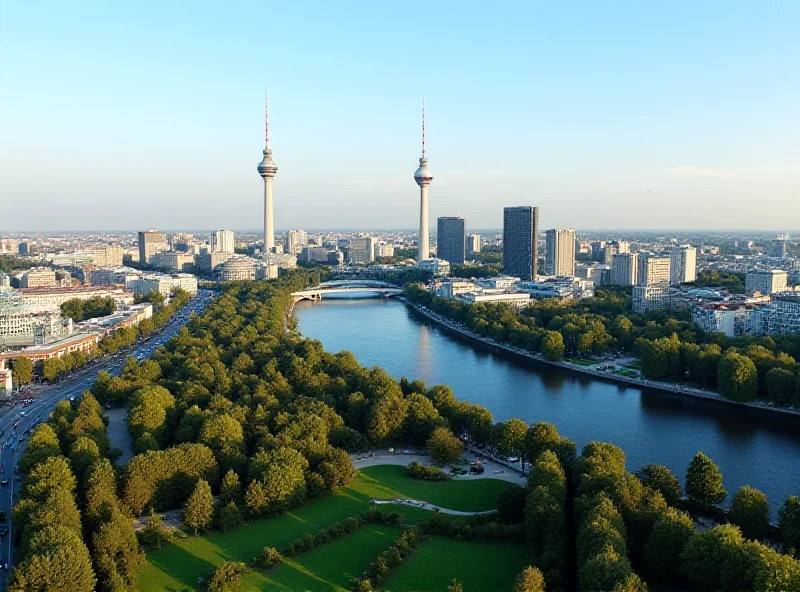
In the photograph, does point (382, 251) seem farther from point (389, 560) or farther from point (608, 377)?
point (389, 560)

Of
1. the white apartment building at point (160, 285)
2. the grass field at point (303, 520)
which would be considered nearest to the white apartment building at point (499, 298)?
the white apartment building at point (160, 285)

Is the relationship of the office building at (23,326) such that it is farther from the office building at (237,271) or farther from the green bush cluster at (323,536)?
the office building at (237,271)

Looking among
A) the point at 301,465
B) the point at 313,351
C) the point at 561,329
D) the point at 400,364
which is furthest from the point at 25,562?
the point at 561,329

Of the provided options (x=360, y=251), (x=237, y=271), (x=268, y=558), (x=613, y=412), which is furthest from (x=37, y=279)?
(x=268, y=558)

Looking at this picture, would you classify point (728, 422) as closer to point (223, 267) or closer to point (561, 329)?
point (561, 329)

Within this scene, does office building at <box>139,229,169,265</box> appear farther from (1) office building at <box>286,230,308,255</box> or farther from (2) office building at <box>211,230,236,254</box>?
(1) office building at <box>286,230,308,255</box>
